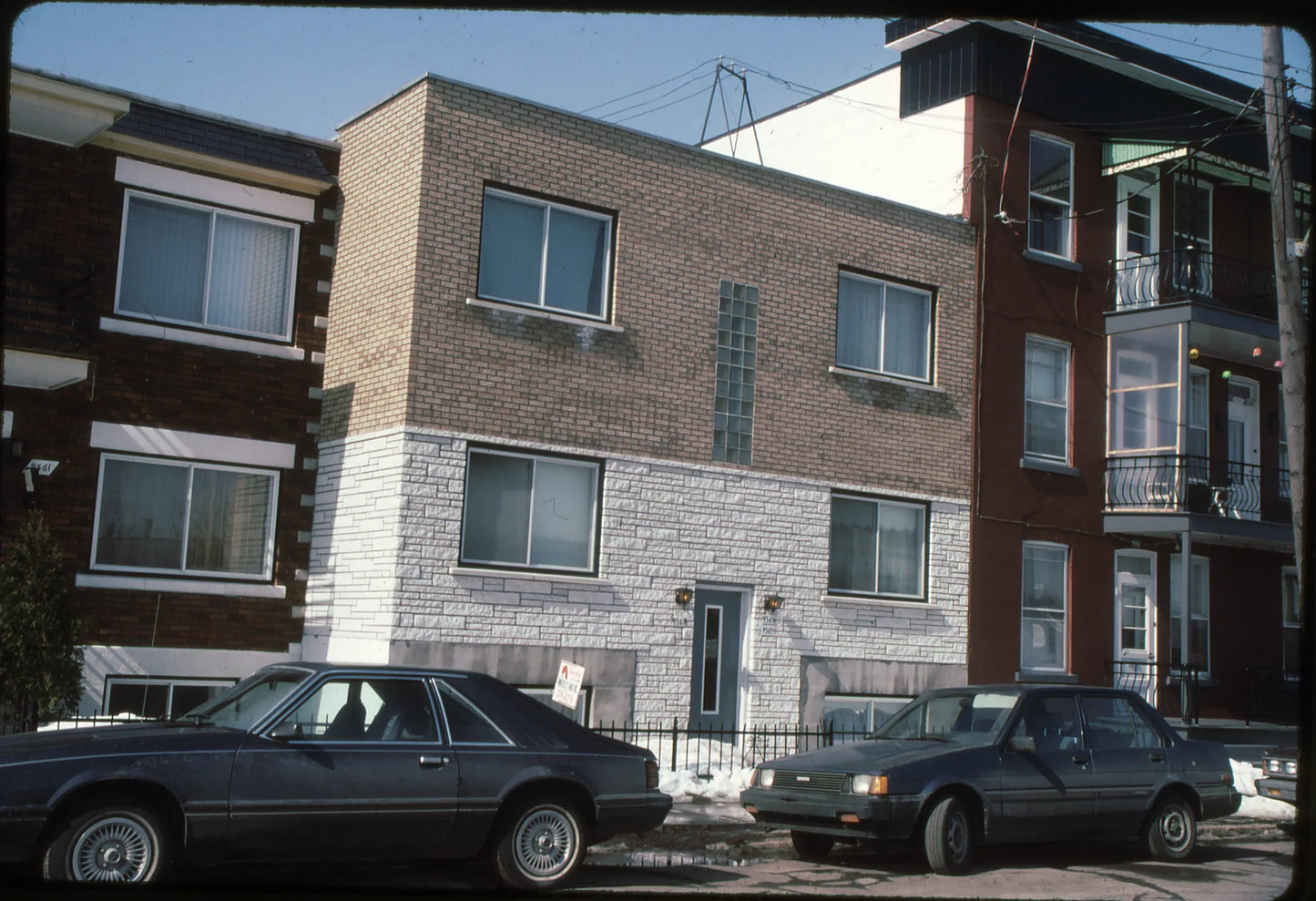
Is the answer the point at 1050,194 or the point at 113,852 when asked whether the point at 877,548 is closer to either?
the point at 1050,194

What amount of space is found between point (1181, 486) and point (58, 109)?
16.2 meters

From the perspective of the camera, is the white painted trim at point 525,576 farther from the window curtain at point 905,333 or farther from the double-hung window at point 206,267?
the window curtain at point 905,333

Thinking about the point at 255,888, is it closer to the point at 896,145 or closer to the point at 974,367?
the point at 974,367

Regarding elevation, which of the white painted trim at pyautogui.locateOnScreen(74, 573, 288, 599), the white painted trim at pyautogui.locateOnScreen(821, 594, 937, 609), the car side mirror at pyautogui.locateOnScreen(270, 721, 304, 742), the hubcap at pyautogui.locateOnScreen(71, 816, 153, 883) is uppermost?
the white painted trim at pyautogui.locateOnScreen(821, 594, 937, 609)

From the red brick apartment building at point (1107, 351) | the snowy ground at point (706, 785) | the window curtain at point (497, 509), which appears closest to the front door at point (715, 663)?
the snowy ground at point (706, 785)

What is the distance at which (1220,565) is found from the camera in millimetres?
22906

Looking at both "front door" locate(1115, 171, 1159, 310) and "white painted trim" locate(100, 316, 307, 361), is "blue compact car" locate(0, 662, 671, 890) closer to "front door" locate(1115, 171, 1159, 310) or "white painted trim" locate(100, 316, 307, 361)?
"white painted trim" locate(100, 316, 307, 361)

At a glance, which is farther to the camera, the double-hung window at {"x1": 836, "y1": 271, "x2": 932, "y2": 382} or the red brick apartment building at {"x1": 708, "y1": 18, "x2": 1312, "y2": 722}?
the red brick apartment building at {"x1": 708, "y1": 18, "x2": 1312, "y2": 722}

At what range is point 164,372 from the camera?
15.8 m

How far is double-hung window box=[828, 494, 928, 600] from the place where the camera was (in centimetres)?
1895

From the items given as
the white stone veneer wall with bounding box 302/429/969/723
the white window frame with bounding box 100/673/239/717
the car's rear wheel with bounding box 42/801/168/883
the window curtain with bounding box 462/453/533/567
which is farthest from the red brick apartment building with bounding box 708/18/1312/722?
the car's rear wheel with bounding box 42/801/168/883

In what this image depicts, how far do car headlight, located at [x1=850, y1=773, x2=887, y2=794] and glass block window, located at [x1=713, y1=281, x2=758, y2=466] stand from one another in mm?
7489

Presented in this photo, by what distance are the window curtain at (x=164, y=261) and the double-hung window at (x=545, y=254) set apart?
3349 millimetres

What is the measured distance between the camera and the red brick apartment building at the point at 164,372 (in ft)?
49.0
